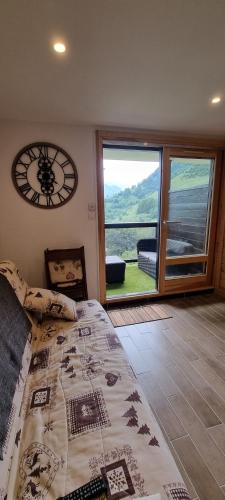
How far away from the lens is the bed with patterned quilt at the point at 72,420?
2.40 ft

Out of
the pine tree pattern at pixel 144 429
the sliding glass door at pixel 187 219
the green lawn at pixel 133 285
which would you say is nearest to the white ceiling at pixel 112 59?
the sliding glass door at pixel 187 219

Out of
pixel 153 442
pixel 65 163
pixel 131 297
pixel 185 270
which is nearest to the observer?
pixel 153 442

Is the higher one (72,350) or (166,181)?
(166,181)

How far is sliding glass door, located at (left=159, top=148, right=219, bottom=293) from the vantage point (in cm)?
286

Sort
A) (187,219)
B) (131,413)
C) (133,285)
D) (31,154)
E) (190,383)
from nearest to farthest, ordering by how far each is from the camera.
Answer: (131,413), (190,383), (31,154), (187,219), (133,285)

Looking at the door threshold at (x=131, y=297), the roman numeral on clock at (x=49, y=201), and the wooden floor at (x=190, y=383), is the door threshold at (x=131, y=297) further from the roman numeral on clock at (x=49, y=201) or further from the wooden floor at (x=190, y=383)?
the roman numeral on clock at (x=49, y=201)

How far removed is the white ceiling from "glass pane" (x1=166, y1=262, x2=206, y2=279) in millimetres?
1869

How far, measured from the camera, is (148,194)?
3.41 metres

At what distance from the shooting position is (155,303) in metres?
3.03

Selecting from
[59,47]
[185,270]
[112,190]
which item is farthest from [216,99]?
[185,270]

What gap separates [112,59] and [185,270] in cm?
263

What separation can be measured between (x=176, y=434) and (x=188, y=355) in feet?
2.49

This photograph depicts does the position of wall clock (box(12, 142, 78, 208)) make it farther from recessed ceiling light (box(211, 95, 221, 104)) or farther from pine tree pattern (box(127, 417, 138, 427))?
pine tree pattern (box(127, 417, 138, 427))

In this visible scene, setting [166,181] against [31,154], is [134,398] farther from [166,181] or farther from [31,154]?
[166,181]
